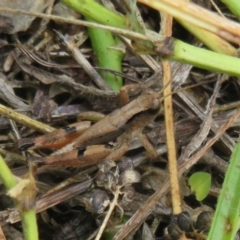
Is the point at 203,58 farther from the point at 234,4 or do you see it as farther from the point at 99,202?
the point at 99,202

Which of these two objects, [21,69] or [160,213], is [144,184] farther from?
[21,69]

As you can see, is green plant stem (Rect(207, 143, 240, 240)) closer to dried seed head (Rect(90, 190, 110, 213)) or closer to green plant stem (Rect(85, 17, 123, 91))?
dried seed head (Rect(90, 190, 110, 213))

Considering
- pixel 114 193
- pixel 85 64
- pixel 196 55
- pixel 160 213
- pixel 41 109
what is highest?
pixel 196 55

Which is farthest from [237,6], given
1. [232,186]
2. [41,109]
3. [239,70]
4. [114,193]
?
[41,109]

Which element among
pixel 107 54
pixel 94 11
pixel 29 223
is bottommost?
pixel 29 223

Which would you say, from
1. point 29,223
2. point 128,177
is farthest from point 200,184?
point 29,223

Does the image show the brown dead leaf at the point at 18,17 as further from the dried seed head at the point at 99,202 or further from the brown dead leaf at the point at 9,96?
the dried seed head at the point at 99,202
